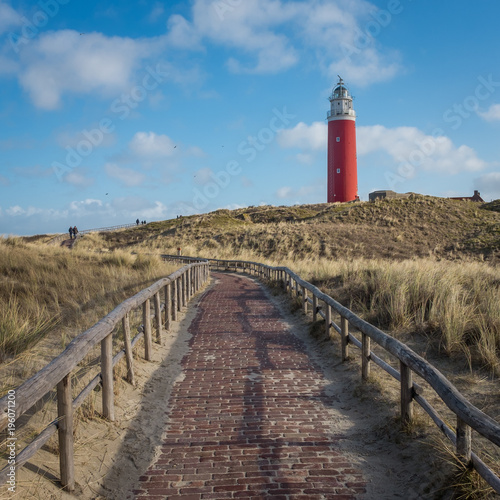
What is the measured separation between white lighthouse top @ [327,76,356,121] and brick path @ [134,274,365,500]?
52.8m

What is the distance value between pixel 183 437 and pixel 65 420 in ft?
5.37

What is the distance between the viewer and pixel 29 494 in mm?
3205

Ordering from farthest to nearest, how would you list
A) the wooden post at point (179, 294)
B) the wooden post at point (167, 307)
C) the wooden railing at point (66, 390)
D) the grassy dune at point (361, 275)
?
1. the wooden post at point (179, 294)
2. the wooden post at point (167, 307)
3. the grassy dune at point (361, 275)
4. the wooden railing at point (66, 390)

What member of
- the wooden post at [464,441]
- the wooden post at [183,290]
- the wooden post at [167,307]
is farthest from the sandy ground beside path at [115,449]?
the wooden post at [183,290]

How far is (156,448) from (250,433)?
0.99 meters

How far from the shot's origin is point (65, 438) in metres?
3.55

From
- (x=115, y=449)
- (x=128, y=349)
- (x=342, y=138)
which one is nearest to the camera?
(x=115, y=449)

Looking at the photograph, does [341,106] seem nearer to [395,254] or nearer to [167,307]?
[395,254]

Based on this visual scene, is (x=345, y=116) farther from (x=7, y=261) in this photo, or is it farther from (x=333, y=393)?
(x=333, y=393)

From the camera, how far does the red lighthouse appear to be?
5669cm

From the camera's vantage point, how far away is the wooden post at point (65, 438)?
11.6 feet

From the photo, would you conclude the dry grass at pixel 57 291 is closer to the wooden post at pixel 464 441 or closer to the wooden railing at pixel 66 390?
the wooden railing at pixel 66 390

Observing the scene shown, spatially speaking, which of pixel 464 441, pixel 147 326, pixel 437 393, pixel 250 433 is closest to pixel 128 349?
pixel 147 326

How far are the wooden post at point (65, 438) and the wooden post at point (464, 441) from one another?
3.04 metres
